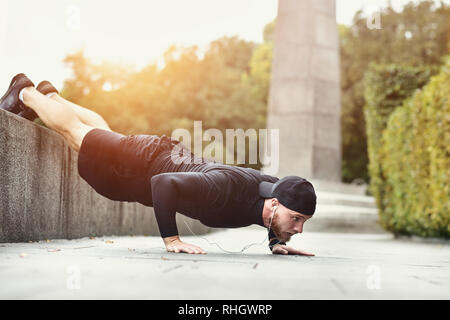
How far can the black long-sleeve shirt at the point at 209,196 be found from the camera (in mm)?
3832

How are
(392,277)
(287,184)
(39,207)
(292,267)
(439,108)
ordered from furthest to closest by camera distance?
(439,108)
(39,207)
(287,184)
(292,267)
(392,277)

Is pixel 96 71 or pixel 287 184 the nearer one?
pixel 287 184

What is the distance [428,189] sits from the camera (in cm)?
868

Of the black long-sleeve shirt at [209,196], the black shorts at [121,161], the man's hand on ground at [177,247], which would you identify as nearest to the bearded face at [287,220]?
the black long-sleeve shirt at [209,196]

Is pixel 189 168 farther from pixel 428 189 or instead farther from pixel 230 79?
pixel 230 79

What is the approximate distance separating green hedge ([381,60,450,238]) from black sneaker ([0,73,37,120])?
231 inches

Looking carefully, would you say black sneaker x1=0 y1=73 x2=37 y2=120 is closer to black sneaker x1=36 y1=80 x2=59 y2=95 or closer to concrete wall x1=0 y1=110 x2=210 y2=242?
black sneaker x1=36 y1=80 x2=59 y2=95

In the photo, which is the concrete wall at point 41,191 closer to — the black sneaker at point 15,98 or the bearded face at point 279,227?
the black sneaker at point 15,98

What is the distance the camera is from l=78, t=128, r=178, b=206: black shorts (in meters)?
4.71

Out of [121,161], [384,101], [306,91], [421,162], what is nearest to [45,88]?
[121,161]

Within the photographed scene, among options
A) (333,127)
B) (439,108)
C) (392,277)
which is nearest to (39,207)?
(392,277)

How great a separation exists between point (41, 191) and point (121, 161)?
2.60ft

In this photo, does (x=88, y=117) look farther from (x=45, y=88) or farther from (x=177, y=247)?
(x=177, y=247)

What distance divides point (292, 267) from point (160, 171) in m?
1.70
